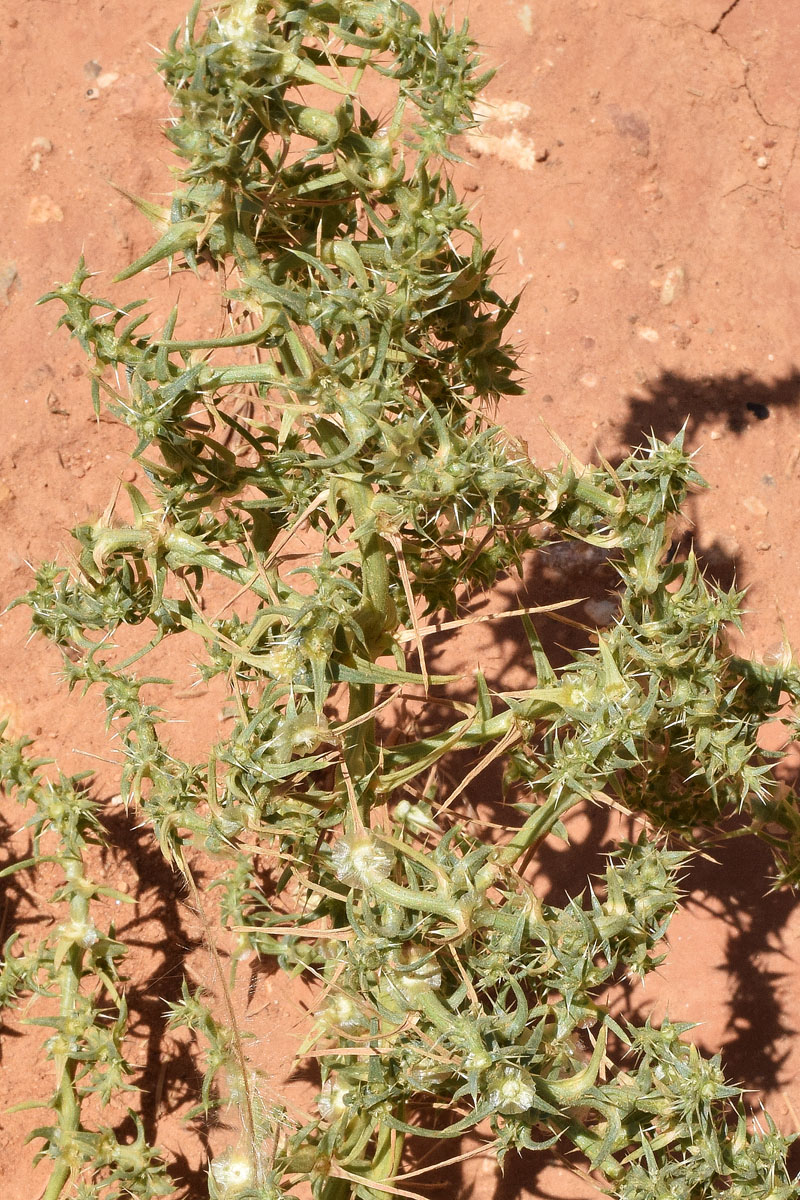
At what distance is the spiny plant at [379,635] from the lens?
1.47 metres

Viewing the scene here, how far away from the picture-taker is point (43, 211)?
2.98m

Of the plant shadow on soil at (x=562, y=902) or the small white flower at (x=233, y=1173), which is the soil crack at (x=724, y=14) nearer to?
the plant shadow on soil at (x=562, y=902)

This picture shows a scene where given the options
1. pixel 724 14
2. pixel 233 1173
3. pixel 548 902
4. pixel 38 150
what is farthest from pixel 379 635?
pixel 724 14

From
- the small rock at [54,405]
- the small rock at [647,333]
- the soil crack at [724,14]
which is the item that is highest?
the soil crack at [724,14]

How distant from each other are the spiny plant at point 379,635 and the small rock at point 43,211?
1.45 metres

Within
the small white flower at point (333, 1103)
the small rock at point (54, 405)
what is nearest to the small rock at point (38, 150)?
the small rock at point (54, 405)

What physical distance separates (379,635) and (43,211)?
1868 mm

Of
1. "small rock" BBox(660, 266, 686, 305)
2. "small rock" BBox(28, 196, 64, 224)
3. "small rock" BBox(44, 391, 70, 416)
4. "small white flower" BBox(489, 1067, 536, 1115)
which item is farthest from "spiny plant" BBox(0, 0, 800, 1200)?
"small rock" BBox(28, 196, 64, 224)

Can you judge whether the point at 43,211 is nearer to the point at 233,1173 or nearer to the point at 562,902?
the point at 562,902

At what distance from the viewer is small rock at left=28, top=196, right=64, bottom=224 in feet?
9.75

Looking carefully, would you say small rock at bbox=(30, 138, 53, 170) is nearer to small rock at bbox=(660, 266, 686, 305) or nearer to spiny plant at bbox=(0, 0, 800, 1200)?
spiny plant at bbox=(0, 0, 800, 1200)

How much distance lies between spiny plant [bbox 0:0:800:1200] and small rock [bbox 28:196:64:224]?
1447mm

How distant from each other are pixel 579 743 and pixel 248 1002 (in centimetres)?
119

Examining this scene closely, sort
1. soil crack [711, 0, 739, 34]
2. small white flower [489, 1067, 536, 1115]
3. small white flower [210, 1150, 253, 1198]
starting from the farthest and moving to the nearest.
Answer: soil crack [711, 0, 739, 34]
small white flower [210, 1150, 253, 1198]
small white flower [489, 1067, 536, 1115]
